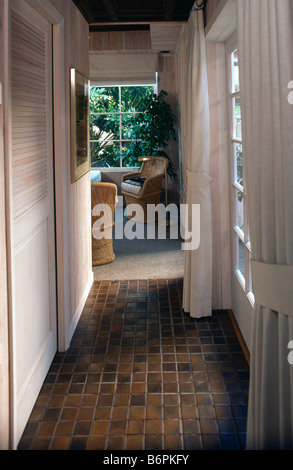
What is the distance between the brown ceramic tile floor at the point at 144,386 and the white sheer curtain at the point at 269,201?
0.61 m

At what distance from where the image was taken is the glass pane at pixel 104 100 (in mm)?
9438

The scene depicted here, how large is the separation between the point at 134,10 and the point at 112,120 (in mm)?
5032

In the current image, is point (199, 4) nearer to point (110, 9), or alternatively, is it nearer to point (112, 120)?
point (110, 9)

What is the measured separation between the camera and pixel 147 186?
7.50m

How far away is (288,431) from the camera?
5.58 feet

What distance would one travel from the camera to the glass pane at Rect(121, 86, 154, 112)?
9375 millimetres

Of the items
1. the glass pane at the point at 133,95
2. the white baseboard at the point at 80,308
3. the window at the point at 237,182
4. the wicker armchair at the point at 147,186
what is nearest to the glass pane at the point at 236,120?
the window at the point at 237,182

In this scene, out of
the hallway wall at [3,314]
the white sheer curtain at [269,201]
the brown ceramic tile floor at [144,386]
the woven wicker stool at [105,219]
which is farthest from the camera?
the woven wicker stool at [105,219]

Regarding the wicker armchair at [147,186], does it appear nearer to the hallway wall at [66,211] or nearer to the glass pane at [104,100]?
the glass pane at [104,100]

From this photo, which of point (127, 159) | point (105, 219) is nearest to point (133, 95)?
point (127, 159)

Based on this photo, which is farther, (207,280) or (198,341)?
(207,280)

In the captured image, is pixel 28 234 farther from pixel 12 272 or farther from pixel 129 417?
pixel 129 417
